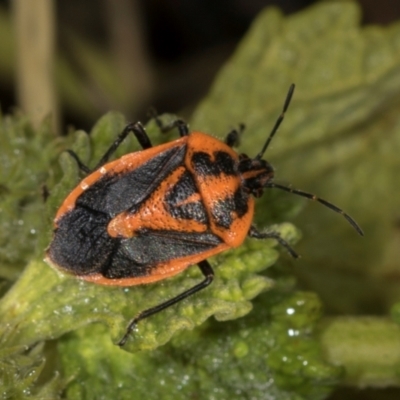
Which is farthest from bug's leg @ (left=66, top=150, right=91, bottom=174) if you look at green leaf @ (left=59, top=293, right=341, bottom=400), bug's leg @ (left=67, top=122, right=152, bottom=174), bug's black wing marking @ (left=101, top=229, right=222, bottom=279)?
green leaf @ (left=59, top=293, right=341, bottom=400)

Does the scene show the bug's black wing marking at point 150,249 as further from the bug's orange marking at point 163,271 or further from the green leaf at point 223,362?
the green leaf at point 223,362

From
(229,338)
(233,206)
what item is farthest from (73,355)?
(233,206)

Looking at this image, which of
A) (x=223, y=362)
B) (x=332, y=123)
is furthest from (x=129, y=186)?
(x=332, y=123)

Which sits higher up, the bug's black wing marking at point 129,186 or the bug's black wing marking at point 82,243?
the bug's black wing marking at point 129,186

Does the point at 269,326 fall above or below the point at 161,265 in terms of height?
below

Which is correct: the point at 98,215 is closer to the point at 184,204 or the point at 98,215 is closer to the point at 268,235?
the point at 184,204

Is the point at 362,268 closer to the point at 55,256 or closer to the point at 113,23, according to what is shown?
the point at 55,256

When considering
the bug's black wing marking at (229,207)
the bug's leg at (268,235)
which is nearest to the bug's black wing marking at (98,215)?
the bug's black wing marking at (229,207)
